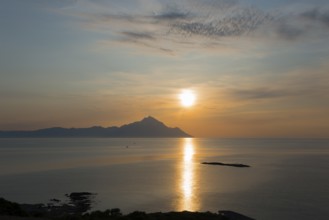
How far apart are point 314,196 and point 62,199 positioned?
46943mm

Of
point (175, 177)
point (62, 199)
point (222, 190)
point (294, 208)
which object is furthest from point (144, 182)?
point (294, 208)

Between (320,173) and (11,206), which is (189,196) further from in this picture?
(320,173)

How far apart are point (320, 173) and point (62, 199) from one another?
75.9 metres

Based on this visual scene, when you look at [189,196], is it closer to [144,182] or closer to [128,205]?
[128,205]

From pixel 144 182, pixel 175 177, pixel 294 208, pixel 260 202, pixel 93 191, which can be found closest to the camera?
pixel 294 208

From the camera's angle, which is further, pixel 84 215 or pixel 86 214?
pixel 86 214

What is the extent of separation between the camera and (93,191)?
73125 millimetres

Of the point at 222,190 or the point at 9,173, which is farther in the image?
the point at 9,173

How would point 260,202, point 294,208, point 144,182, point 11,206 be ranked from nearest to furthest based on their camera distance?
1. point 11,206
2. point 294,208
3. point 260,202
4. point 144,182

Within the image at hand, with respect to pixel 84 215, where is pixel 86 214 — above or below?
below

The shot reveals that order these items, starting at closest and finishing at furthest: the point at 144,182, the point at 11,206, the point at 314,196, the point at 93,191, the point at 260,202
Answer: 1. the point at 11,206
2. the point at 260,202
3. the point at 314,196
4. the point at 93,191
5. the point at 144,182

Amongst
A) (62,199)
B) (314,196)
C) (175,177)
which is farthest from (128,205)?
(175,177)

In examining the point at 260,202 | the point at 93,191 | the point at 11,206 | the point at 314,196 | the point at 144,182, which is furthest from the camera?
the point at 144,182

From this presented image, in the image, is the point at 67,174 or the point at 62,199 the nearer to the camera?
the point at 62,199
